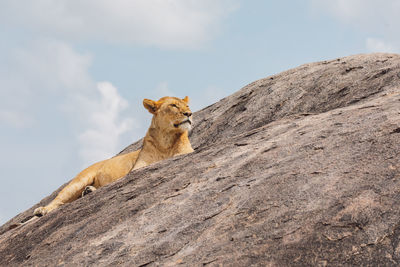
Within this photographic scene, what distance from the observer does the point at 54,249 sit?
8.70 metres

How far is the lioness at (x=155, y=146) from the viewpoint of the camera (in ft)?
41.8

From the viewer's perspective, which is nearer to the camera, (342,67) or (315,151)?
(315,151)

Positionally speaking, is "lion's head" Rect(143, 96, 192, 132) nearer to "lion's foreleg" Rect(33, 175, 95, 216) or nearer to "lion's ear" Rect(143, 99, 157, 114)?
"lion's ear" Rect(143, 99, 157, 114)

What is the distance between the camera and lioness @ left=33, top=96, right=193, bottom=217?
41.8ft

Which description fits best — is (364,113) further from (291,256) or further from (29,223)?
(29,223)

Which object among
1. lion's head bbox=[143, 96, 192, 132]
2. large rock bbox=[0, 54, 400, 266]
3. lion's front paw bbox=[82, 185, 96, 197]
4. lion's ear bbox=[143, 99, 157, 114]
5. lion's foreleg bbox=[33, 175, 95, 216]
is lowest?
large rock bbox=[0, 54, 400, 266]

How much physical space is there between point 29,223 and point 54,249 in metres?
2.49

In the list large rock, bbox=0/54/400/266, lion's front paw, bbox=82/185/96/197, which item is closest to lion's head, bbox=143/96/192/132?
lion's front paw, bbox=82/185/96/197

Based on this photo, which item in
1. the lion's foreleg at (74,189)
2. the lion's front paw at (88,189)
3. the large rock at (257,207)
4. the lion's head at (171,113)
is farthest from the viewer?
the lion's foreleg at (74,189)

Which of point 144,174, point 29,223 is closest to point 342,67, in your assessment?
point 144,174

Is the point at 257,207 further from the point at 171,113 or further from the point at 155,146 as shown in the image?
the point at 155,146

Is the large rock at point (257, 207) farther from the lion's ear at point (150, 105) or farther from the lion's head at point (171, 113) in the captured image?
the lion's ear at point (150, 105)

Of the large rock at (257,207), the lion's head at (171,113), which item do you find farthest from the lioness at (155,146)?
the large rock at (257,207)

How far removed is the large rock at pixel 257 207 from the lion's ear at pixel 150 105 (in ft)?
9.10
